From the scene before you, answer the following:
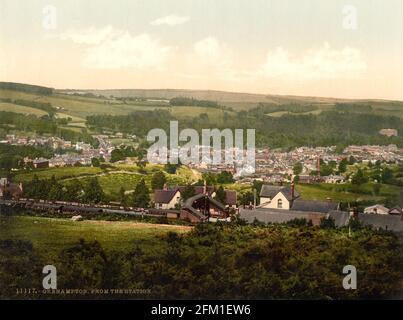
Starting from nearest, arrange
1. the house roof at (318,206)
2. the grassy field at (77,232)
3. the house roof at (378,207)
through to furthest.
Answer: the grassy field at (77,232)
the house roof at (318,206)
the house roof at (378,207)

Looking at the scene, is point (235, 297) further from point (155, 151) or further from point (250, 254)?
point (155, 151)

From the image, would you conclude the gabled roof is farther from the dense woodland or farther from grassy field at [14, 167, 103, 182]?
grassy field at [14, 167, 103, 182]

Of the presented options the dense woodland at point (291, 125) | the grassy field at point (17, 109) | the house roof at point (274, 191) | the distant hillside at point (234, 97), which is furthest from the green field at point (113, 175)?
the distant hillside at point (234, 97)

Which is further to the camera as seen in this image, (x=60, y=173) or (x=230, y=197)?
(x=60, y=173)

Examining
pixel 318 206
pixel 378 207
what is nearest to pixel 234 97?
pixel 318 206

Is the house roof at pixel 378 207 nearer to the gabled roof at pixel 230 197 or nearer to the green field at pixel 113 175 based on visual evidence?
the gabled roof at pixel 230 197

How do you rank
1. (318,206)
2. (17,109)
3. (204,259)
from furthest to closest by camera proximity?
1. (17,109)
2. (318,206)
3. (204,259)

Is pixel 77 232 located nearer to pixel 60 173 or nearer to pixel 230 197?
pixel 60 173
